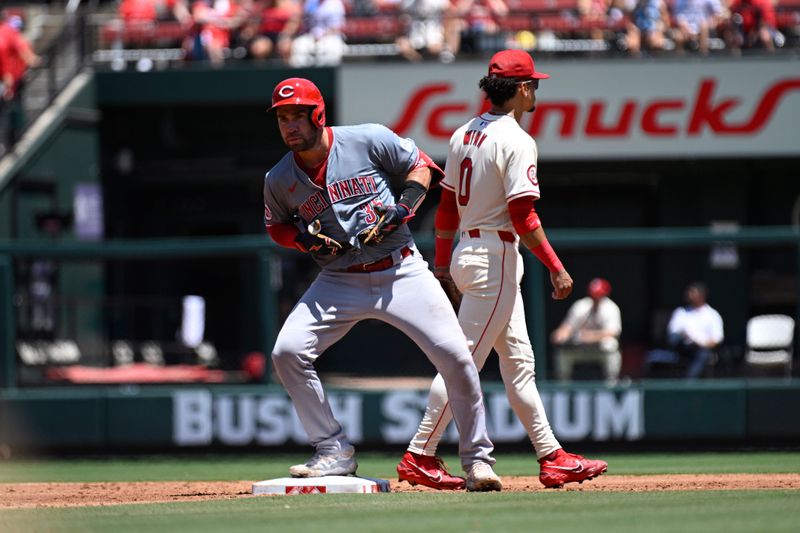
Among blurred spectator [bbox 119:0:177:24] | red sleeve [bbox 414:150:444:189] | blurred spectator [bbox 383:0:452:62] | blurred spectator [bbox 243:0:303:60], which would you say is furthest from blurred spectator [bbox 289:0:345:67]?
red sleeve [bbox 414:150:444:189]

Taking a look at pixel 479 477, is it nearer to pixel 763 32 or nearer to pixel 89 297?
→ pixel 89 297

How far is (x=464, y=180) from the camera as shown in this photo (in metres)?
6.36

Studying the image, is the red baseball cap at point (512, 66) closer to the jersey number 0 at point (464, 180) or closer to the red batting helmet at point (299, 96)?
the jersey number 0 at point (464, 180)

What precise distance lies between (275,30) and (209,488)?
10454 millimetres

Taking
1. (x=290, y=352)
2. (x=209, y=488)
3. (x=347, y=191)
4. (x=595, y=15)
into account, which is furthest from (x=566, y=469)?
(x=595, y=15)

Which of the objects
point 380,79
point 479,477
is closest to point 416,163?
point 479,477

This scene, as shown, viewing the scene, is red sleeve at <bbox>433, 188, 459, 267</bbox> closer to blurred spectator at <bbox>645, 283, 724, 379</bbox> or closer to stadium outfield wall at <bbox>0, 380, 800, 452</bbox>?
stadium outfield wall at <bbox>0, 380, 800, 452</bbox>

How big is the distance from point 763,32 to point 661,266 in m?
6.27

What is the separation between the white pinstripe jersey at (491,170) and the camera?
618cm

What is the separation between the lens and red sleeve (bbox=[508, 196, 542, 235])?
615 cm

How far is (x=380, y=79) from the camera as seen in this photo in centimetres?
1658

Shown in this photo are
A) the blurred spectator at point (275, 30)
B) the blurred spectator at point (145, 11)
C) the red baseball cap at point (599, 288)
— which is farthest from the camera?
the blurred spectator at point (145, 11)

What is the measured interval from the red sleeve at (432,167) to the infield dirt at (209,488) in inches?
60.2

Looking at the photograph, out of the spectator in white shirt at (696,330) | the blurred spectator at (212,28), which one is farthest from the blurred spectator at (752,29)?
the spectator in white shirt at (696,330)
